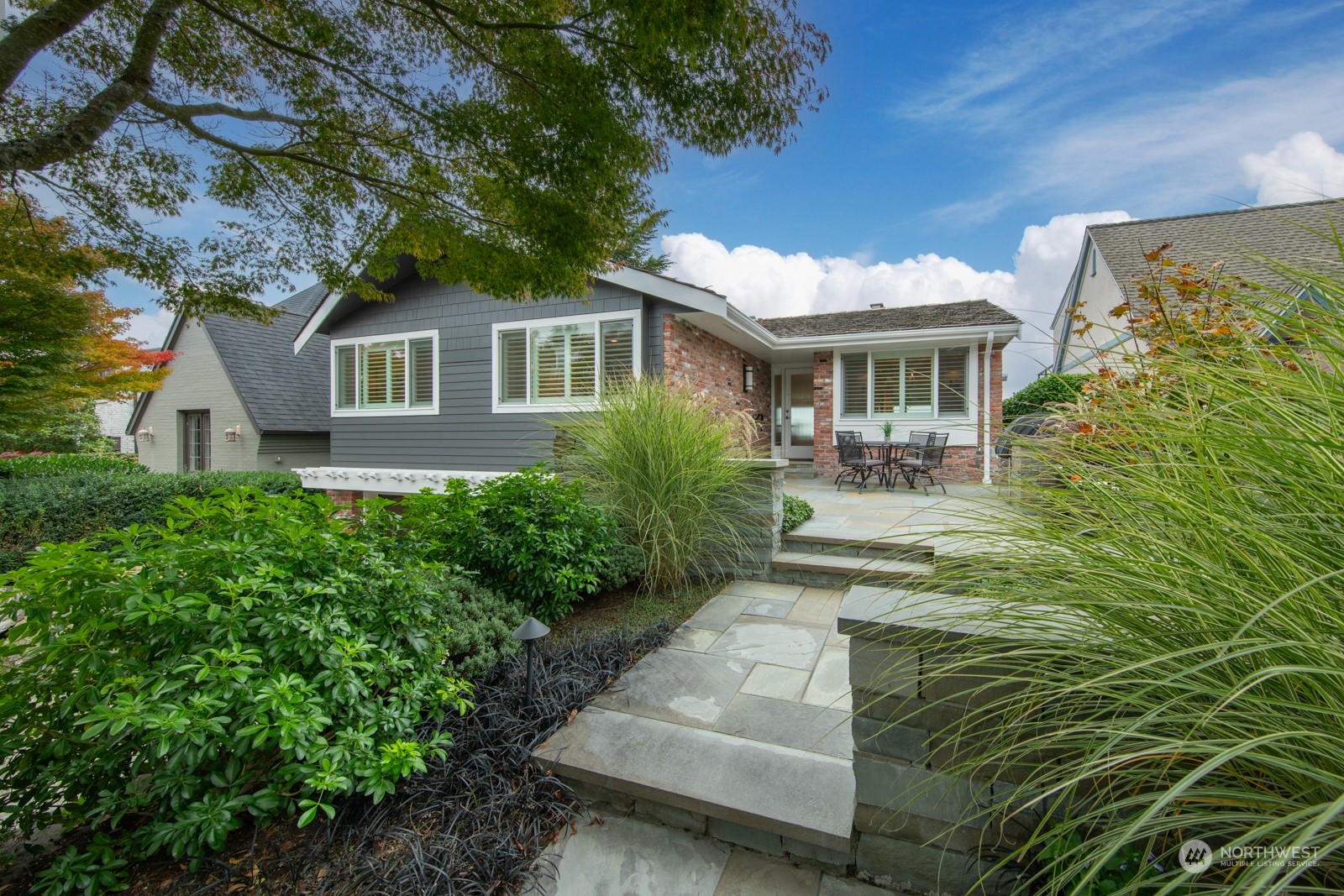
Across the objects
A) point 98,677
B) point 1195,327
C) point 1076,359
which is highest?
point 1195,327

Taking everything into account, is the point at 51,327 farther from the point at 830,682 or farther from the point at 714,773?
the point at 830,682

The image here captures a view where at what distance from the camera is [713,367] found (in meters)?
9.65

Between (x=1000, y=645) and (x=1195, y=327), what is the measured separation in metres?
2.45

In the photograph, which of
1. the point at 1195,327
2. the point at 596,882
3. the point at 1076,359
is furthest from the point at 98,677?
the point at 1195,327

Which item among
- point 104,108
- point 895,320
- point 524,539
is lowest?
point 524,539

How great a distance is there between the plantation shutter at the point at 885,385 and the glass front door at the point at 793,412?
2339mm

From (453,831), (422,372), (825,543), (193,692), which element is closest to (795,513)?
(825,543)

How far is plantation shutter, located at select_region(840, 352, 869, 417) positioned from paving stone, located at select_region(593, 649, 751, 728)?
8.35 m

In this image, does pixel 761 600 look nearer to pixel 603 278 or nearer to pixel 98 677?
pixel 98 677

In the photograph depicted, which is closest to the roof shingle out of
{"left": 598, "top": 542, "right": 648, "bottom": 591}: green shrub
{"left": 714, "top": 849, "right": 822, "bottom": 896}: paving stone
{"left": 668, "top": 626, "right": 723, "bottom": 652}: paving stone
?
{"left": 598, "top": 542, "right": 648, "bottom": 591}: green shrub

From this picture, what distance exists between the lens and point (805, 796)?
1957 millimetres

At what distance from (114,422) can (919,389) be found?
90.1 feet

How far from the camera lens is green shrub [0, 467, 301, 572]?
7297 mm

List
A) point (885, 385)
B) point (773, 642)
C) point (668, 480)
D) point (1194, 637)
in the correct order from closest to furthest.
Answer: point (1194, 637), point (773, 642), point (668, 480), point (885, 385)
